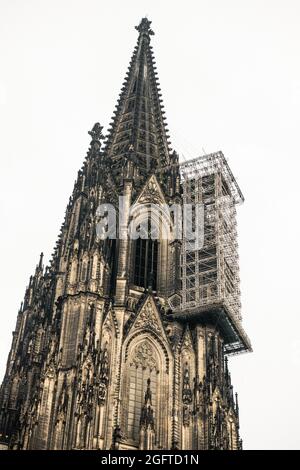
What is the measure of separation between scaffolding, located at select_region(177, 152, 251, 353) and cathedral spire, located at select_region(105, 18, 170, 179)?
286 centimetres

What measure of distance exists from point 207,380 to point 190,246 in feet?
33.9

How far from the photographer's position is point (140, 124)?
56.7 meters

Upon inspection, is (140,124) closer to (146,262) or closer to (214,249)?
(214,249)

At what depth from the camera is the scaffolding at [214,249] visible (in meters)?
44.0

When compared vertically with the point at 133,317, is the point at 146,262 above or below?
above

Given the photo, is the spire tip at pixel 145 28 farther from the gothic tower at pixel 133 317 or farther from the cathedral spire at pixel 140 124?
the gothic tower at pixel 133 317

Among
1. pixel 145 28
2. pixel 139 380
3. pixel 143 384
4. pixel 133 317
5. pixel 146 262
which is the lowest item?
pixel 143 384

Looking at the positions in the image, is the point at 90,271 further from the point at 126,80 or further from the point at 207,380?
the point at 126,80

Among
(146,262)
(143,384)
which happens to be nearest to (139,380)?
(143,384)

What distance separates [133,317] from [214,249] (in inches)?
323

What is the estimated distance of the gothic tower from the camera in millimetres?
37438

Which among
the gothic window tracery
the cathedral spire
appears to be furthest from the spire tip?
the gothic window tracery

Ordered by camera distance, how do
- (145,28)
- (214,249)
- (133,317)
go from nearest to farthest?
1. (133,317)
2. (214,249)
3. (145,28)
